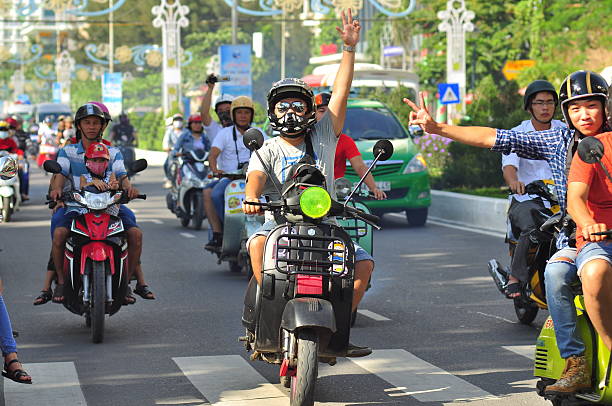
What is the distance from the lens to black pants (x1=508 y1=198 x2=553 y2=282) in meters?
9.85

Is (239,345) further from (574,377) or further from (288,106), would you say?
(574,377)

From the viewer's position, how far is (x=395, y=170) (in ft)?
66.6

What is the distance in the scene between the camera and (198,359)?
29.7 ft

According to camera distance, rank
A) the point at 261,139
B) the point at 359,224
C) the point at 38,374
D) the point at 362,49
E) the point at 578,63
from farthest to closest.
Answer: the point at 362,49 < the point at 578,63 < the point at 359,224 < the point at 38,374 < the point at 261,139

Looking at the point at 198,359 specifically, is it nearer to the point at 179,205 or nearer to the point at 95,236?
the point at 95,236

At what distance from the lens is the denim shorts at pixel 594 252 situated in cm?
646

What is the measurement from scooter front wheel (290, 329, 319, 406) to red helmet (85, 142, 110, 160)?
3.72 m

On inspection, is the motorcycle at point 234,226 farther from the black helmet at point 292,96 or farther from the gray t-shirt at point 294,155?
the black helmet at point 292,96

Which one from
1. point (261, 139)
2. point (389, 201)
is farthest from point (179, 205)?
point (261, 139)

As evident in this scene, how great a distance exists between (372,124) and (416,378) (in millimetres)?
13122

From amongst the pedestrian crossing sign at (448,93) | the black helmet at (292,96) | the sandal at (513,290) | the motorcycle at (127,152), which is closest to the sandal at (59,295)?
the black helmet at (292,96)

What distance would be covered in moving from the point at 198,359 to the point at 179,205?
11367 millimetres

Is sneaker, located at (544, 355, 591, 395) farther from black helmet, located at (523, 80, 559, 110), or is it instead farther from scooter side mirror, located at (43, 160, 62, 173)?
scooter side mirror, located at (43, 160, 62, 173)

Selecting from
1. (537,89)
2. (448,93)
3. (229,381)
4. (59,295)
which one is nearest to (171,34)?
(448,93)
